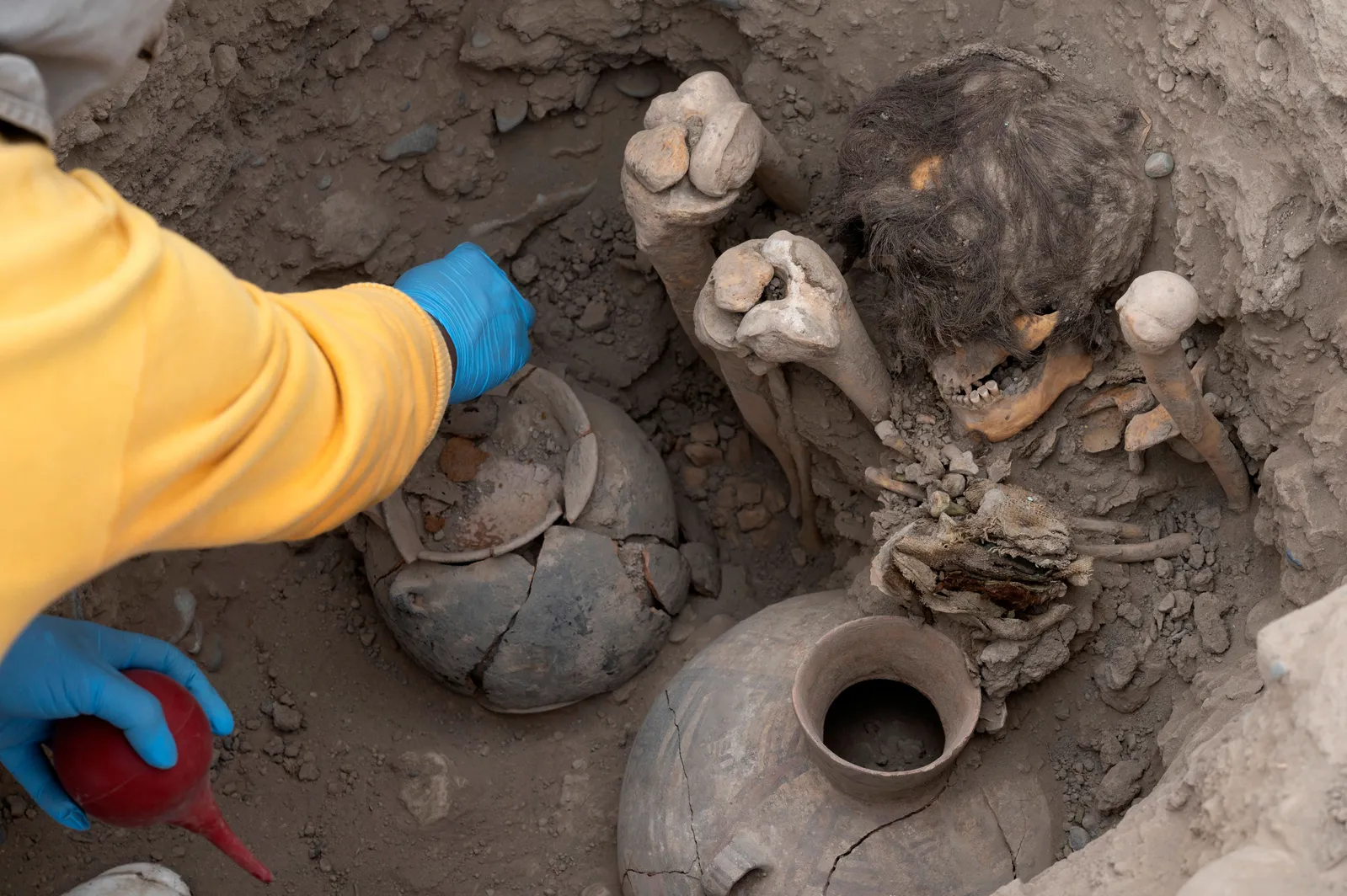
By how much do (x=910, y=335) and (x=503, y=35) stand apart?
1741 millimetres

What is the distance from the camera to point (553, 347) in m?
4.00

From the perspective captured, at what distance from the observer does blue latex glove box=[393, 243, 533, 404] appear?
9.04 feet

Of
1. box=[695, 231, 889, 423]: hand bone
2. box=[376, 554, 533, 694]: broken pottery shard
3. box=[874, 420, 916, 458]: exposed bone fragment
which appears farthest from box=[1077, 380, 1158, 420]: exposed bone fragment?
box=[376, 554, 533, 694]: broken pottery shard

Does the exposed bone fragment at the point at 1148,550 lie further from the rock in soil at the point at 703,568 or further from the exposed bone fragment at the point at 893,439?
the rock in soil at the point at 703,568

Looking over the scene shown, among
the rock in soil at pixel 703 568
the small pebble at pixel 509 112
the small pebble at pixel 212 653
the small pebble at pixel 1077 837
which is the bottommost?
the rock in soil at pixel 703 568

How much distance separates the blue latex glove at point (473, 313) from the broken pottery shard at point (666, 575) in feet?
2.67

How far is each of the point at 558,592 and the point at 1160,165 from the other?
2019mm

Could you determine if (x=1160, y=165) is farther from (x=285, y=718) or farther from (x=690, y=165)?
(x=285, y=718)

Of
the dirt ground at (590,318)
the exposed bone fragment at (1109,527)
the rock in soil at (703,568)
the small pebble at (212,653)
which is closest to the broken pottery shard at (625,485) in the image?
the rock in soil at (703,568)

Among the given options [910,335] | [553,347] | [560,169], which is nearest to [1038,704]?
[910,335]

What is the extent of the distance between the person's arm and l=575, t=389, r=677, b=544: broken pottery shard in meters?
1.38

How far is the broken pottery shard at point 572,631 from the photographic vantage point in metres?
3.24

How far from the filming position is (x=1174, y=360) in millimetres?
2184

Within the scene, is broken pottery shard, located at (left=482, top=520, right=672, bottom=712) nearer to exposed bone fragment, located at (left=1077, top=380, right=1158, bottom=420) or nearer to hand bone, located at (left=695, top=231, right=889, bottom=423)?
hand bone, located at (left=695, top=231, right=889, bottom=423)
